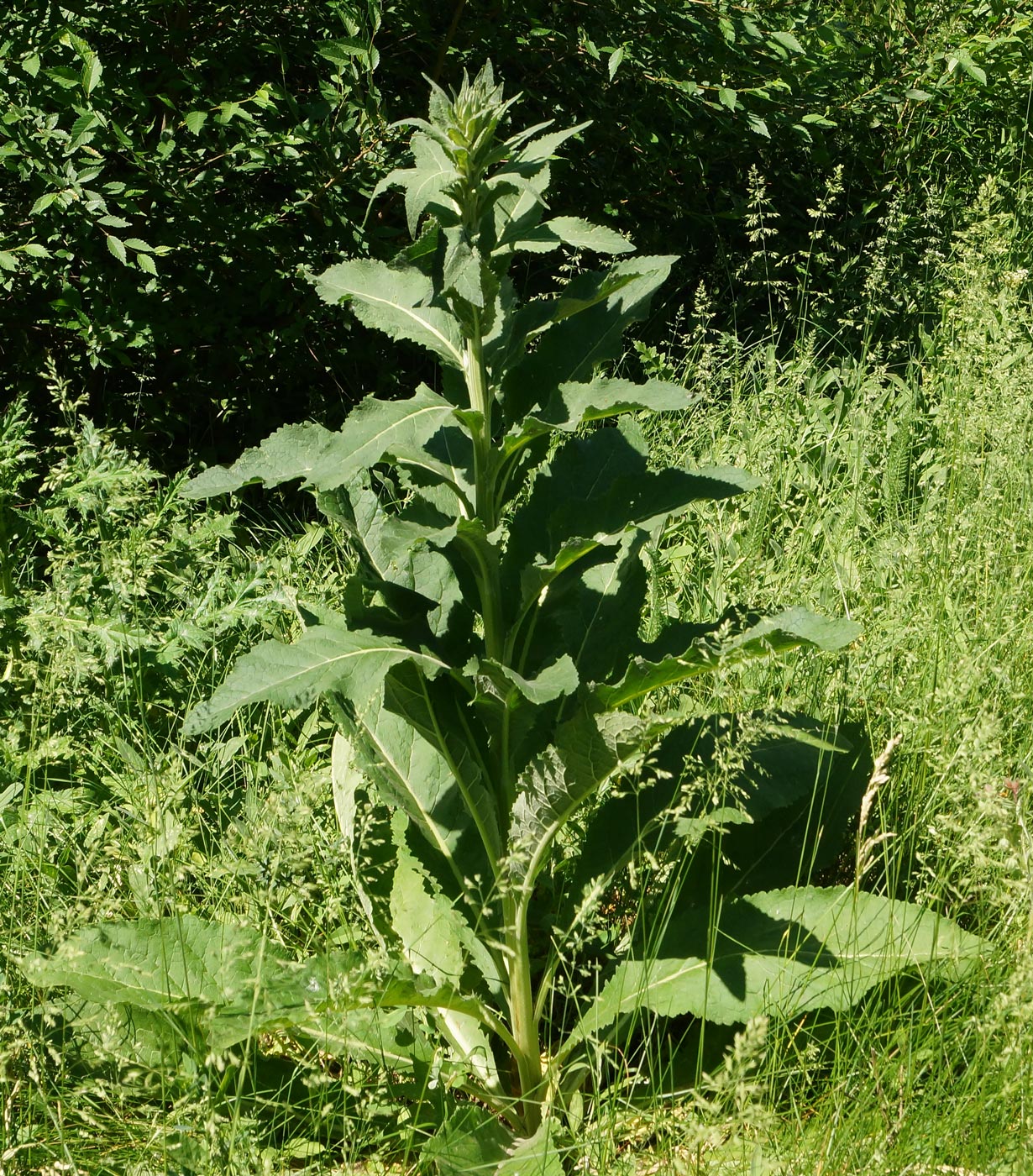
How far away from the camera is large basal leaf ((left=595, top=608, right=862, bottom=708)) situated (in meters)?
1.83

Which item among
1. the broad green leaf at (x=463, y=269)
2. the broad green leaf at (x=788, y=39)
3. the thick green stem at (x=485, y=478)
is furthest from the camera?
the broad green leaf at (x=788, y=39)

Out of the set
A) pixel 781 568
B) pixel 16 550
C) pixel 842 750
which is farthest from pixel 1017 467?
pixel 16 550

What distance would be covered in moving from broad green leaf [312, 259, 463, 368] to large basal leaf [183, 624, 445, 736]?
1.68 ft

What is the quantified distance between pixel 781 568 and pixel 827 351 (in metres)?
2.31

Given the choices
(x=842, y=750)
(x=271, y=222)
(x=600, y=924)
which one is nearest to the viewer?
(x=842, y=750)

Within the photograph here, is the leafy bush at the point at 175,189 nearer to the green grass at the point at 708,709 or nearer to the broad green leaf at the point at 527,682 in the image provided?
the green grass at the point at 708,709

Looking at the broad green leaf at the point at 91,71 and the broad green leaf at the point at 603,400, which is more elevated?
the broad green leaf at the point at 91,71

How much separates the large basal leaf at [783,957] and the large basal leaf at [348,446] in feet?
3.06

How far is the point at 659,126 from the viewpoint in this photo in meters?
5.19

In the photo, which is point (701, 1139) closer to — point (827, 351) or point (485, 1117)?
point (485, 1117)

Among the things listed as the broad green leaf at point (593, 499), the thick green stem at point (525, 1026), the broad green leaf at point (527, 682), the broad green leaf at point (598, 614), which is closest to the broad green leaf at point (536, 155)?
the broad green leaf at point (593, 499)

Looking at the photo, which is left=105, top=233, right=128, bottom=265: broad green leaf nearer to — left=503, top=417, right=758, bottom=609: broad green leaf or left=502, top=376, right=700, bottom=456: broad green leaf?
left=503, top=417, right=758, bottom=609: broad green leaf

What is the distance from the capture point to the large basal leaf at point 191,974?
5.97ft

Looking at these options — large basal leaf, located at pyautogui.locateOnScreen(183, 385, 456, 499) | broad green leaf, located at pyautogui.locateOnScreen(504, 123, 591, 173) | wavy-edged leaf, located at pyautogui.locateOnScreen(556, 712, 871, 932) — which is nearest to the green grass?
wavy-edged leaf, located at pyautogui.locateOnScreen(556, 712, 871, 932)
